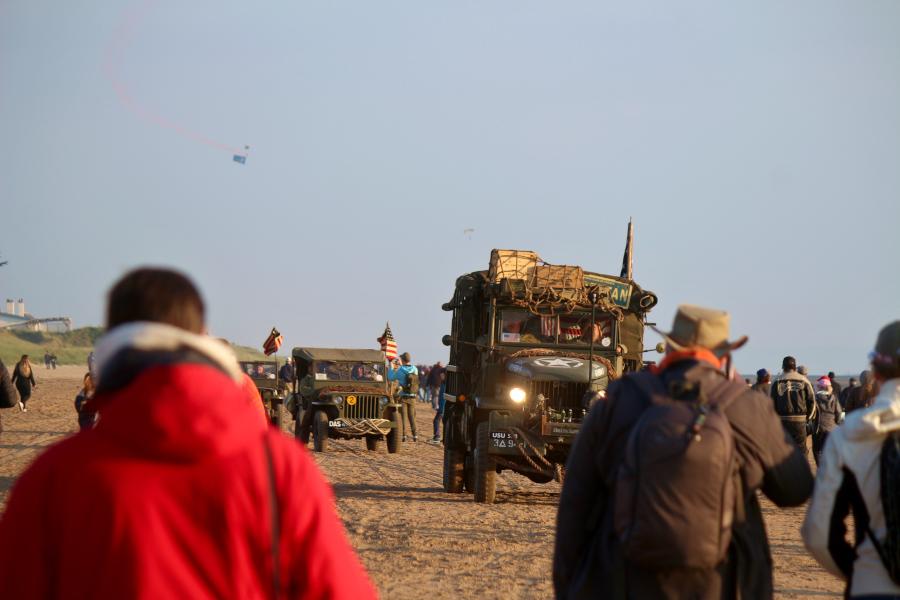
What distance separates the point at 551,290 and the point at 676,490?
37.1ft

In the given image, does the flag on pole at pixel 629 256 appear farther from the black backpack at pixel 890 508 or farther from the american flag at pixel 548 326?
the black backpack at pixel 890 508

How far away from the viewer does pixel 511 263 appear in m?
15.6

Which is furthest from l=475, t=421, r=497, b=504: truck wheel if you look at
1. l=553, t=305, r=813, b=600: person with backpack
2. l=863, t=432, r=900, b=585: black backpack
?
l=863, t=432, r=900, b=585: black backpack

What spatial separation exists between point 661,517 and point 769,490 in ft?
1.79

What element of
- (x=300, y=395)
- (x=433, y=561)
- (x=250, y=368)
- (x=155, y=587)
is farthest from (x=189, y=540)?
(x=250, y=368)

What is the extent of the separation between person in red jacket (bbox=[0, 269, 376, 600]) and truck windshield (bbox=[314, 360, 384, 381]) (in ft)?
70.4

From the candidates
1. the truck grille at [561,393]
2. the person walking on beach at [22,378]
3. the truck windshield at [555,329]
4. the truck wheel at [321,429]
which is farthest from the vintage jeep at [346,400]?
the truck grille at [561,393]

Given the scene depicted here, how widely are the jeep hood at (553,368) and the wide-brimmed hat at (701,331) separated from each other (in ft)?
33.5

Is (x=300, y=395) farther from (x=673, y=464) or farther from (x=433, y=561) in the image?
(x=673, y=464)

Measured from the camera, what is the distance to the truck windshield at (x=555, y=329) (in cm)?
1531

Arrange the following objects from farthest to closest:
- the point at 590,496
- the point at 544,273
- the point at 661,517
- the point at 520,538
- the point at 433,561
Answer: the point at 544,273, the point at 520,538, the point at 433,561, the point at 590,496, the point at 661,517

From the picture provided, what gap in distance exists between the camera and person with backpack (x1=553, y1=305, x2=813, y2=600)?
3.92m

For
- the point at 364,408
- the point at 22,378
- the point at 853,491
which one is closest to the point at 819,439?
the point at 364,408

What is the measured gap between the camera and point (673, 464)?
3914mm
